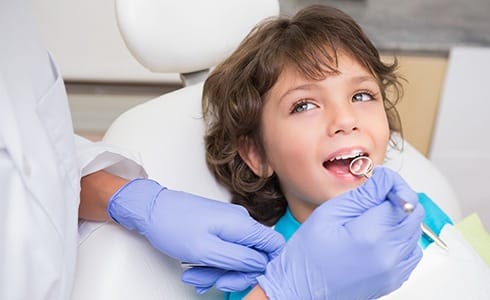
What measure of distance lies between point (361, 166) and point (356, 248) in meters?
0.27

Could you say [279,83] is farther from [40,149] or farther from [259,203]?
[40,149]

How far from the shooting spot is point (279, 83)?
1134 mm

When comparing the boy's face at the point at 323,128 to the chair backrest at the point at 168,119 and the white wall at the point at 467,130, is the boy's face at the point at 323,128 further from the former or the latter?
the white wall at the point at 467,130

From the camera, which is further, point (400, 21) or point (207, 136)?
point (400, 21)

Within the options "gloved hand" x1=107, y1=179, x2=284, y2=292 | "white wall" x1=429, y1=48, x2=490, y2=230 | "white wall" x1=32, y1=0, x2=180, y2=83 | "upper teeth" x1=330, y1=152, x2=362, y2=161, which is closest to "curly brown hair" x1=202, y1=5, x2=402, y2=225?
"upper teeth" x1=330, y1=152, x2=362, y2=161

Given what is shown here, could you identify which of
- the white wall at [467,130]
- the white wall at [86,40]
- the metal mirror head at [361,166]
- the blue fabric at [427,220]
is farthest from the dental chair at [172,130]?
the white wall at [86,40]

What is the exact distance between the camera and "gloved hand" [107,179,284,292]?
3.09 ft

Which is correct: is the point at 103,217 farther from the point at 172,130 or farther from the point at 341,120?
the point at 341,120

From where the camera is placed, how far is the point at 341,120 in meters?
1.02

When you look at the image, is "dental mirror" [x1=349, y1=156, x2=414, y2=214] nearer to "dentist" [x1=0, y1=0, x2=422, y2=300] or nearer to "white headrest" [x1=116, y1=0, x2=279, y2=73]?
"dentist" [x1=0, y1=0, x2=422, y2=300]

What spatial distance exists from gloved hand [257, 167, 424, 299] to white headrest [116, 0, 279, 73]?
0.60 meters

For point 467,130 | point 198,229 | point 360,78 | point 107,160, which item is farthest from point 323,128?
point 467,130

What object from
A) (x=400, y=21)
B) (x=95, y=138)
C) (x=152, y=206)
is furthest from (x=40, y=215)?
(x=95, y=138)

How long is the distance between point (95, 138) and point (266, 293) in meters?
1.86
